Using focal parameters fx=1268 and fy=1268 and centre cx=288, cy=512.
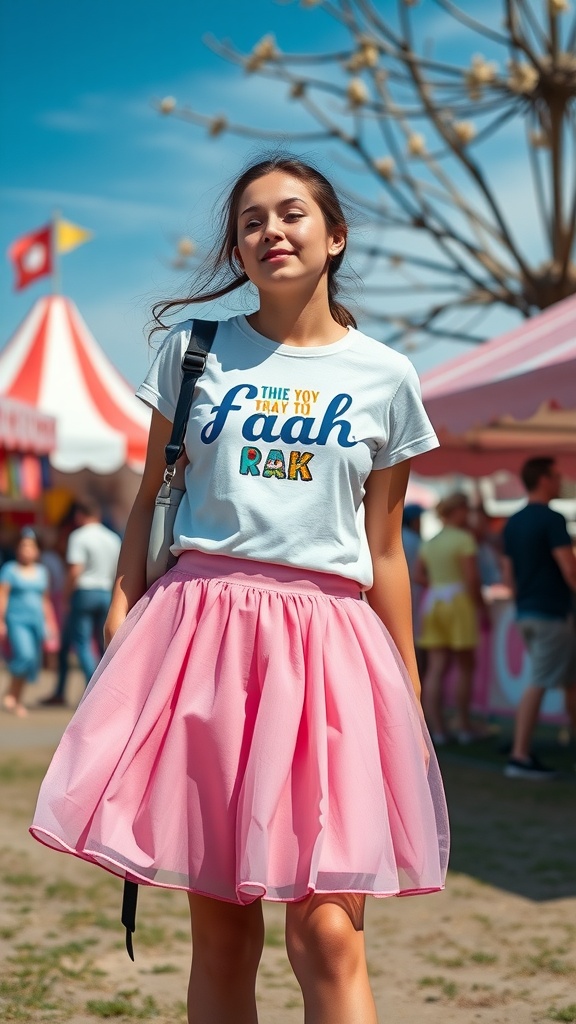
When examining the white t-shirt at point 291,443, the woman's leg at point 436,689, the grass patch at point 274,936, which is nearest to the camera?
the white t-shirt at point 291,443

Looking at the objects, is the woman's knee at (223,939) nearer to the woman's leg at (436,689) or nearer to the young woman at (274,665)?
the young woman at (274,665)

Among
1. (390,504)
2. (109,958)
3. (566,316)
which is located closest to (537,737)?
(566,316)

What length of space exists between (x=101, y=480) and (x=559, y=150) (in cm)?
991

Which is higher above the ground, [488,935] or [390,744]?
[390,744]

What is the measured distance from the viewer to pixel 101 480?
62.6 feet

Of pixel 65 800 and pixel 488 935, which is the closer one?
pixel 65 800

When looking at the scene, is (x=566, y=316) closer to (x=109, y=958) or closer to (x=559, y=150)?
(x=559, y=150)

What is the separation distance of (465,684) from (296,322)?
732 cm

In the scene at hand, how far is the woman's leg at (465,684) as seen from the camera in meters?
9.42

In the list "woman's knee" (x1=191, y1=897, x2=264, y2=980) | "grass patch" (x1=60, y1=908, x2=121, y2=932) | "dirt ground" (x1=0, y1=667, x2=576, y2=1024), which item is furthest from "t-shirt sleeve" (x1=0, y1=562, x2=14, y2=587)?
"woman's knee" (x1=191, y1=897, x2=264, y2=980)

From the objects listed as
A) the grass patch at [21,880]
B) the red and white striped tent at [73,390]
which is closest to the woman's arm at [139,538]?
the grass patch at [21,880]

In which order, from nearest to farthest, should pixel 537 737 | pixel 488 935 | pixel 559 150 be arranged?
1. pixel 488 935
2. pixel 537 737
3. pixel 559 150

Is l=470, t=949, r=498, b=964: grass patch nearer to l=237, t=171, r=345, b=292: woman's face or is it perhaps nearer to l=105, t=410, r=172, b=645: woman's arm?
l=105, t=410, r=172, b=645: woman's arm

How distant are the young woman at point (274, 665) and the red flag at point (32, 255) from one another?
18.0m
